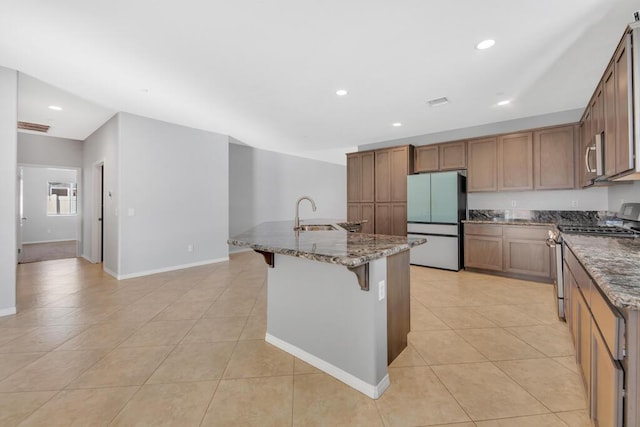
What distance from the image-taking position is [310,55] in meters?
2.57

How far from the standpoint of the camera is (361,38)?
231cm

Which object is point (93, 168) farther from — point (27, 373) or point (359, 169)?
point (359, 169)

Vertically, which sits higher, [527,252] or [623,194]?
[623,194]

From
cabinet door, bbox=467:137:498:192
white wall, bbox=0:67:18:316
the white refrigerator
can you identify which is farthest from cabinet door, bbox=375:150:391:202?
white wall, bbox=0:67:18:316

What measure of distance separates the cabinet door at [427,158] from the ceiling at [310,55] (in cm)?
109

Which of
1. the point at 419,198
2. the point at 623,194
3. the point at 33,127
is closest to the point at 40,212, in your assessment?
the point at 33,127

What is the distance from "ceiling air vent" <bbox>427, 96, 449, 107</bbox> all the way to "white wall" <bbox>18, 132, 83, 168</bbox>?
7239 mm

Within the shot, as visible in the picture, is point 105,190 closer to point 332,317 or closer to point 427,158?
point 332,317

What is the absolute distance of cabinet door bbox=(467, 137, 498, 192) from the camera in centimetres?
458

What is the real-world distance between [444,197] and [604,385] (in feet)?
12.7

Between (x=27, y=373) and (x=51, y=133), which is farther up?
(x=51, y=133)

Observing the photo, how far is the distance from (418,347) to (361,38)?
8.65 feet

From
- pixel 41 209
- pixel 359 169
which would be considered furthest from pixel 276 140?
pixel 41 209

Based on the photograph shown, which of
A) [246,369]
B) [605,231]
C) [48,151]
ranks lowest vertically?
[246,369]
